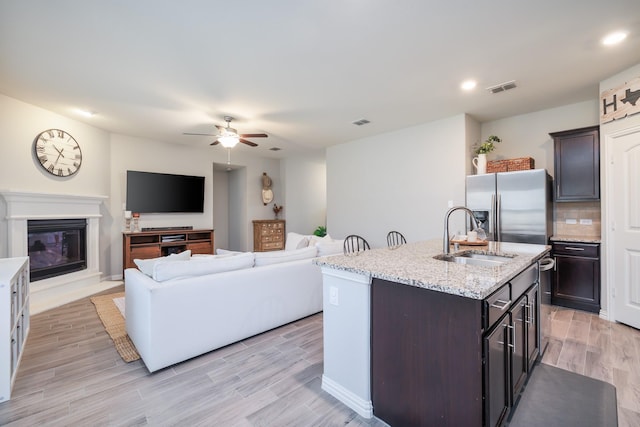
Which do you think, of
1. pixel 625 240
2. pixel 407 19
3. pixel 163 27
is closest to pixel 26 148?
pixel 163 27

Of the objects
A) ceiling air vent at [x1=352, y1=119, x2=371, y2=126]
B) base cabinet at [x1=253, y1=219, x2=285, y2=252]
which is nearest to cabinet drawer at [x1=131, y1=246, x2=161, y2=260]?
base cabinet at [x1=253, y1=219, x2=285, y2=252]

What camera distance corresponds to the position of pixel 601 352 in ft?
8.33

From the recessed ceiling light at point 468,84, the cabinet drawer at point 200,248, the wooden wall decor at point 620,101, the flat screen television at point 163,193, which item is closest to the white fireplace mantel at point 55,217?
the flat screen television at point 163,193

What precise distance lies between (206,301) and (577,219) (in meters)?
4.85

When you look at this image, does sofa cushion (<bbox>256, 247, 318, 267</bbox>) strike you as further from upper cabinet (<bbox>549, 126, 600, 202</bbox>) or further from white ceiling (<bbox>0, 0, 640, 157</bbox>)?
upper cabinet (<bbox>549, 126, 600, 202</bbox>)

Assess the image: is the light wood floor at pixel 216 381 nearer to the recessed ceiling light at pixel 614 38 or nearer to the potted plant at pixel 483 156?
the potted plant at pixel 483 156

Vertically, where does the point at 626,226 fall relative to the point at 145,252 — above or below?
above

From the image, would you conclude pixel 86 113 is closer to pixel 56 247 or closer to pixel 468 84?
pixel 56 247

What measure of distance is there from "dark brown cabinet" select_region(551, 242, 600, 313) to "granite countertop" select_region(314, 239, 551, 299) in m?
1.86

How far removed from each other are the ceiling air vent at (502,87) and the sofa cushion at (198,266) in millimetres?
3432

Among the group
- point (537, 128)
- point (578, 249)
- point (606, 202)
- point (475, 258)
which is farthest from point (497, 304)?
point (537, 128)

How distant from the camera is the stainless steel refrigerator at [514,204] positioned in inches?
143

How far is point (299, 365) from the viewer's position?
92.4 inches

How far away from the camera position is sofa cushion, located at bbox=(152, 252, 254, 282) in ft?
7.76
